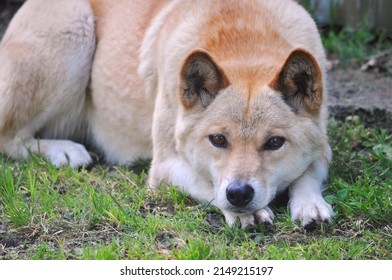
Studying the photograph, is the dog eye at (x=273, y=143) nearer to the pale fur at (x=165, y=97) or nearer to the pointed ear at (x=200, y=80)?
the pale fur at (x=165, y=97)

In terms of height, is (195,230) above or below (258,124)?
below

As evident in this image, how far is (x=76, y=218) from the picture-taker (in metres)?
4.55

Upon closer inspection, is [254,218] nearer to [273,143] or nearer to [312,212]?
[312,212]

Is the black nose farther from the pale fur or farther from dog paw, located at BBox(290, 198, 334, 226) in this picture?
dog paw, located at BBox(290, 198, 334, 226)

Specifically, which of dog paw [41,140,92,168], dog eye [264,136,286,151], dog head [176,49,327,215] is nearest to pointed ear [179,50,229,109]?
dog head [176,49,327,215]

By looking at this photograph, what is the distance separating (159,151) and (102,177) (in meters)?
0.55

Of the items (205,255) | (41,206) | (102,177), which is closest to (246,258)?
(205,255)

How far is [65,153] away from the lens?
5855 millimetres

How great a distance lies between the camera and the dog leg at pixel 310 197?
14.2 ft

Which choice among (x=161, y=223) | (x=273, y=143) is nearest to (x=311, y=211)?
(x=273, y=143)

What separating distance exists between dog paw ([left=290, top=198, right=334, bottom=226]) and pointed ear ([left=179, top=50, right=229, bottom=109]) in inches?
31.9

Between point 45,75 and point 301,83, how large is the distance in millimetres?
2298

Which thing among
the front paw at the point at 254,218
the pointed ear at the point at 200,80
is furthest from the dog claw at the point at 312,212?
the pointed ear at the point at 200,80

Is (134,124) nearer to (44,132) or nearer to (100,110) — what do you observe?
(100,110)
